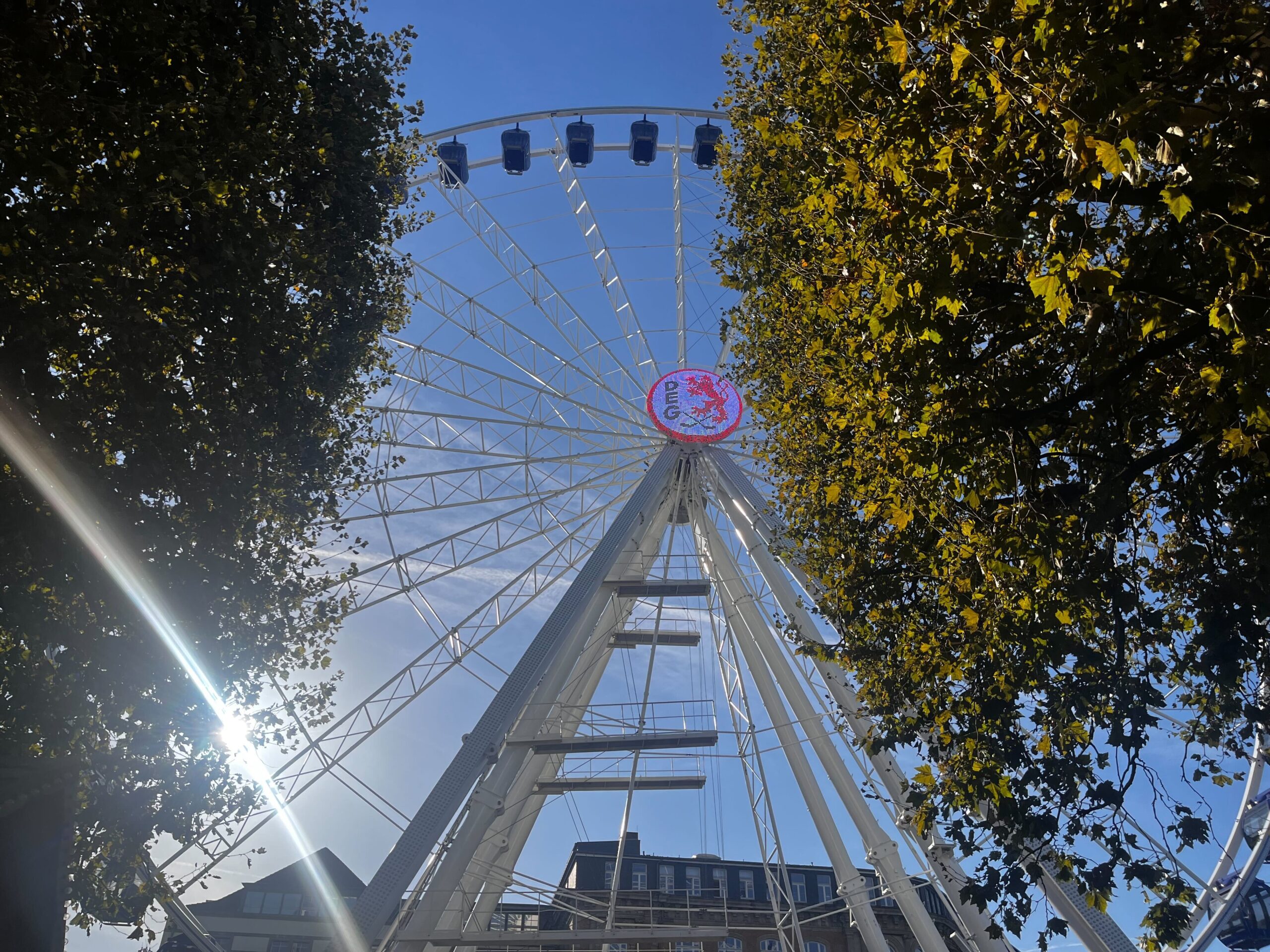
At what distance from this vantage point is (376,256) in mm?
13555

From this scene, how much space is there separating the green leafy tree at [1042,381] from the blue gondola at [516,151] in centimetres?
2056

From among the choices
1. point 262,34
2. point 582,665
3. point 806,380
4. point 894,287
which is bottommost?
point 894,287

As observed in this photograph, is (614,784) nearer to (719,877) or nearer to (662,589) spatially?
(662,589)

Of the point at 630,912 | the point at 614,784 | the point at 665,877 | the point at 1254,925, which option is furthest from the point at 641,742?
the point at 665,877

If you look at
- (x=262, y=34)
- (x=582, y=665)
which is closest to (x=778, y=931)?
(x=582, y=665)

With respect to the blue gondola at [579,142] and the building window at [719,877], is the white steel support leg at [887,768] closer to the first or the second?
the blue gondola at [579,142]

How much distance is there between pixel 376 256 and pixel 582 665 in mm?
9914

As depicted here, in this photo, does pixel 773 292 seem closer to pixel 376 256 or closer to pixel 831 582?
pixel 831 582

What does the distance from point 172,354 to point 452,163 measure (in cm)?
1990

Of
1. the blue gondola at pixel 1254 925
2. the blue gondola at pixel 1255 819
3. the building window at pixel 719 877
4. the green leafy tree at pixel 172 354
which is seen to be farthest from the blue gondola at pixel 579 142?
the building window at pixel 719 877

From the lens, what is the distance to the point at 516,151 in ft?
94.9

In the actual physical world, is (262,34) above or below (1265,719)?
above

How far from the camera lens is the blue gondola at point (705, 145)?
29656 millimetres

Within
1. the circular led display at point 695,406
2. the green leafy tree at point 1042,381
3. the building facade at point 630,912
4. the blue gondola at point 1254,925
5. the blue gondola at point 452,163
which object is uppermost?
the building facade at point 630,912
